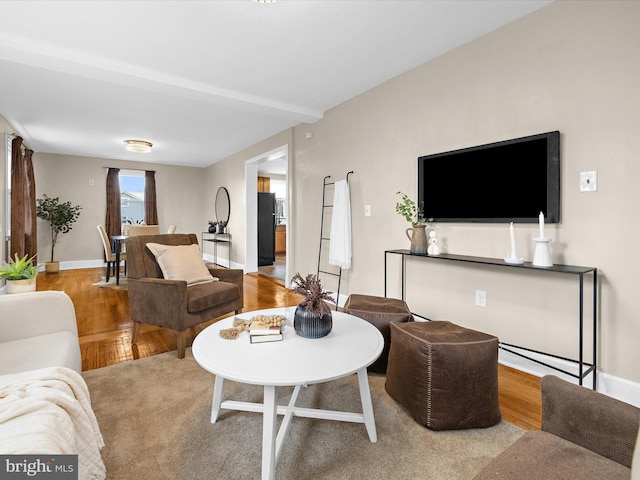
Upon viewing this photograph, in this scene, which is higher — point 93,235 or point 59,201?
point 59,201

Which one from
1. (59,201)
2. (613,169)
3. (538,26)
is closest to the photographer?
(613,169)

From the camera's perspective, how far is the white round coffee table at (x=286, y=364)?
1276mm

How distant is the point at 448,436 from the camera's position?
63.4 inches

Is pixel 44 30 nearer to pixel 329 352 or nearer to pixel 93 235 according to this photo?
pixel 329 352

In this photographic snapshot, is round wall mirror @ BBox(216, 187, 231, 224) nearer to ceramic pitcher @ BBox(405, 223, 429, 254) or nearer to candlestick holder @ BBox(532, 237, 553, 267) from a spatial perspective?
ceramic pitcher @ BBox(405, 223, 429, 254)

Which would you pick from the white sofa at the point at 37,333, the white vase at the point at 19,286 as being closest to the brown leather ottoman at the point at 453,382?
the white sofa at the point at 37,333

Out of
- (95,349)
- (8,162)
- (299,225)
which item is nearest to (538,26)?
(299,225)

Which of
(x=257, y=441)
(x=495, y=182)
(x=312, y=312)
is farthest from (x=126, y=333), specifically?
(x=495, y=182)

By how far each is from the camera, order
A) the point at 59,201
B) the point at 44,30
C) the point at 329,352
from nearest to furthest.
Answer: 1. the point at 329,352
2. the point at 44,30
3. the point at 59,201

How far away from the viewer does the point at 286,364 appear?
1.38 meters

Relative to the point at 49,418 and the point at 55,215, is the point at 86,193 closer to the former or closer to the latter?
the point at 55,215

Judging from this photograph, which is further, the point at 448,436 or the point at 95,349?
the point at 95,349

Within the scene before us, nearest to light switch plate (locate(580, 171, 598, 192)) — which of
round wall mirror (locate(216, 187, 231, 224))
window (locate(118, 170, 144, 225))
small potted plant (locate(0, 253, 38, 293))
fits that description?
small potted plant (locate(0, 253, 38, 293))

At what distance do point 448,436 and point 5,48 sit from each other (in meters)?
3.94
